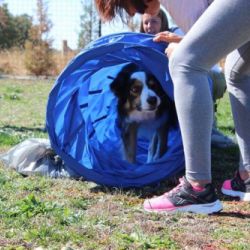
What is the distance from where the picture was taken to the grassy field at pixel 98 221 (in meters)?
2.23

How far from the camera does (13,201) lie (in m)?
2.85

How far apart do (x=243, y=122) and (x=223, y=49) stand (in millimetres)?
766

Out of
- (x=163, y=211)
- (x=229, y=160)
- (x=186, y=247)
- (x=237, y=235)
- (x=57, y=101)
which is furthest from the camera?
(x=229, y=160)

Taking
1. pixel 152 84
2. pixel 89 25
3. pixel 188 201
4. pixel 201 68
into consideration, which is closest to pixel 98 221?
pixel 188 201

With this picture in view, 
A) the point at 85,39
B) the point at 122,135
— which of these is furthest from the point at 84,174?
the point at 85,39

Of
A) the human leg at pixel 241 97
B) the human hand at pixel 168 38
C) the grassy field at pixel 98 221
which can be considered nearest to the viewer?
the grassy field at pixel 98 221

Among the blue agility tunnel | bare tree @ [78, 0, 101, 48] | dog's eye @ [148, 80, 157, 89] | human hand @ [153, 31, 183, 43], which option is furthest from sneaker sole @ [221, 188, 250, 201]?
bare tree @ [78, 0, 101, 48]

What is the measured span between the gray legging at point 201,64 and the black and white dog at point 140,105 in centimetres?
168

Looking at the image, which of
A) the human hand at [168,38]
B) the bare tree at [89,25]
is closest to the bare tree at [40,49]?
the bare tree at [89,25]

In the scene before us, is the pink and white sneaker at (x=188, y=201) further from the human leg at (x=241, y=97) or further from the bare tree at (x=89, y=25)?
the bare tree at (x=89, y=25)

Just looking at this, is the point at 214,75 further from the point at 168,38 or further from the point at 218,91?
the point at 168,38

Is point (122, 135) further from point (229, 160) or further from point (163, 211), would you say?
point (163, 211)

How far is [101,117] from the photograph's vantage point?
460 cm

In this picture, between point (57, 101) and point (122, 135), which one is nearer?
point (57, 101)
